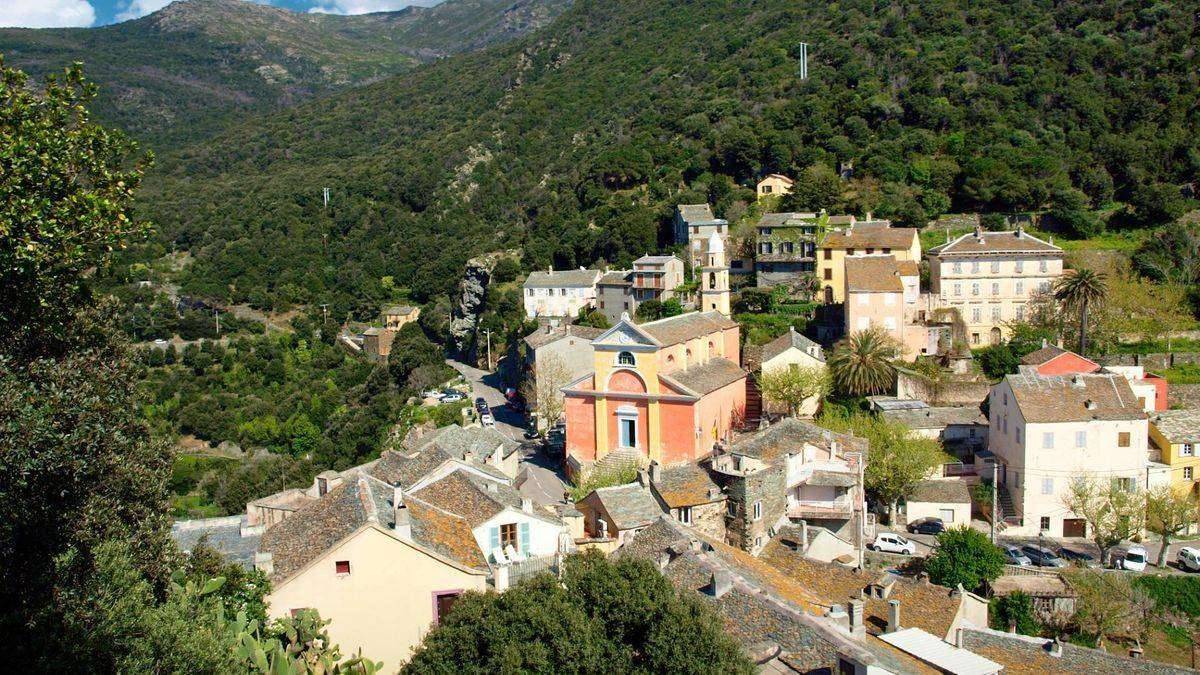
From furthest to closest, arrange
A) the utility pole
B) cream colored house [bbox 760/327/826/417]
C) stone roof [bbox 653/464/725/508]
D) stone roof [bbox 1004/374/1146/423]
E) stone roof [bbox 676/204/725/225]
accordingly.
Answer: stone roof [bbox 676/204/725/225], cream colored house [bbox 760/327/826/417], stone roof [bbox 1004/374/1146/423], the utility pole, stone roof [bbox 653/464/725/508]

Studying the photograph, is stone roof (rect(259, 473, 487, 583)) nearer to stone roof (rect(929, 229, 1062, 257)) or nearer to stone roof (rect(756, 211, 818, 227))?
stone roof (rect(929, 229, 1062, 257))

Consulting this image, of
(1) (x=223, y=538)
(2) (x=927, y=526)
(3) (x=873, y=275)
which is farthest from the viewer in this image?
(3) (x=873, y=275)

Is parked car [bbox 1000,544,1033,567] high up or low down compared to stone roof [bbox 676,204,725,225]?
down

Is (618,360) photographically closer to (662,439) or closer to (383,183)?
(662,439)

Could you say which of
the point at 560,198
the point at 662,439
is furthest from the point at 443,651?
the point at 560,198

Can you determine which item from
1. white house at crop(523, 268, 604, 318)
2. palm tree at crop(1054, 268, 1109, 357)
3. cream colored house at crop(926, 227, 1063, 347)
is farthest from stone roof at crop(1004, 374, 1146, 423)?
white house at crop(523, 268, 604, 318)

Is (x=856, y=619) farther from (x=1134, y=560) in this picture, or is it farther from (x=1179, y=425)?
(x=1179, y=425)

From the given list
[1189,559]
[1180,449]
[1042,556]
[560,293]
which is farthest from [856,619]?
[560,293]
